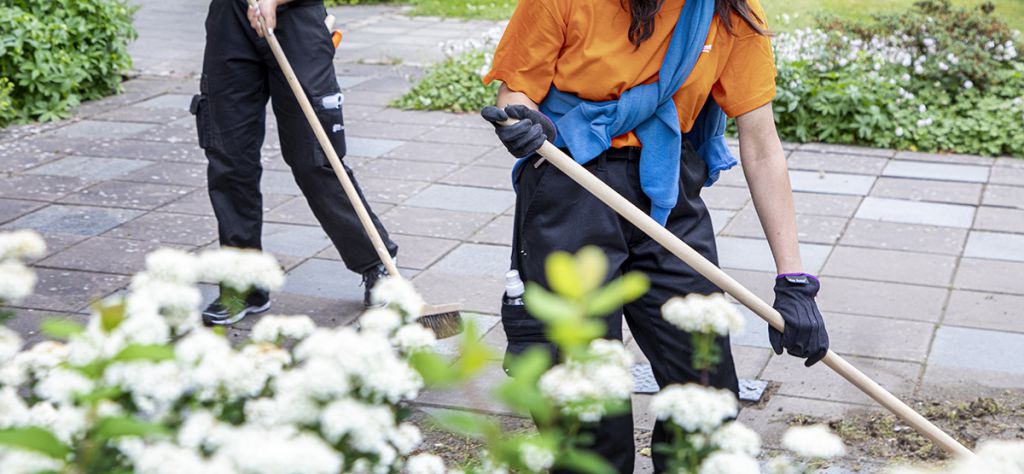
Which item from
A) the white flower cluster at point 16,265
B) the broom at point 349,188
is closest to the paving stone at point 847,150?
the broom at point 349,188

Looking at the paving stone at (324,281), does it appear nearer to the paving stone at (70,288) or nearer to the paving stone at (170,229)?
the paving stone at (170,229)

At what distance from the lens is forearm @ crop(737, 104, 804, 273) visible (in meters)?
3.16

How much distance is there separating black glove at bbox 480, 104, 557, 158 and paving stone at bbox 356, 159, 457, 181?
421 centimetres

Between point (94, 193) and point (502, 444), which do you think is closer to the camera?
point (502, 444)

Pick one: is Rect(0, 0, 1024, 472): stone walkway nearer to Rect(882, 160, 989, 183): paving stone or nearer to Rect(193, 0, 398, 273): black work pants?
Rect(882, 160, 989, 183): paving stone

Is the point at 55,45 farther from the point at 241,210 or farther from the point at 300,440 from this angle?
the point at 300,440

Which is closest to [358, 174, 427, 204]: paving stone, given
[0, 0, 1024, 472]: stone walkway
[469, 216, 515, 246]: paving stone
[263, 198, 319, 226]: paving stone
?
[0, 0, 1024, 472]: stone walkway

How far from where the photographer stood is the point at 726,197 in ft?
22.6

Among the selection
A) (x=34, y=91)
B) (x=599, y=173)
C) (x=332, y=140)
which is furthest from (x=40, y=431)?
(x=34, y=91)

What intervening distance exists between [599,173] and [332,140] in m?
2.14

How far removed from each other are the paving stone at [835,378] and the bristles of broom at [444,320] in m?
1.11

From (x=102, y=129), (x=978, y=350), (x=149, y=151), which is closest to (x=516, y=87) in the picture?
(x=978, y=350)

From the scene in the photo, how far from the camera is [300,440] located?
118 centimetres

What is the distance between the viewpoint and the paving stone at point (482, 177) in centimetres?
713
